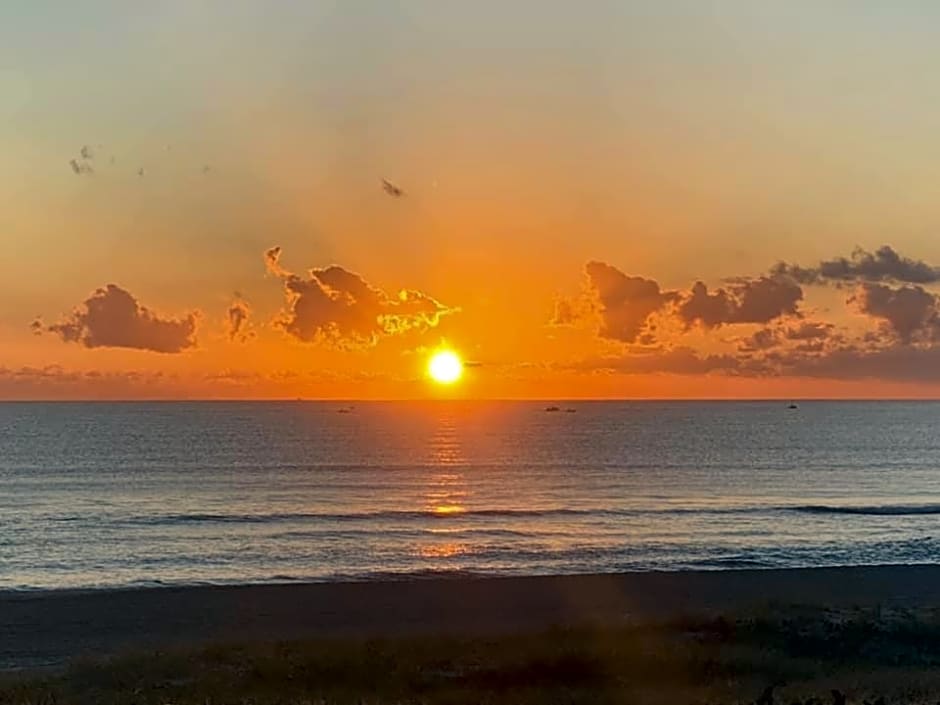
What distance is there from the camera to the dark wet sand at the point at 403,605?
2912 centimetres

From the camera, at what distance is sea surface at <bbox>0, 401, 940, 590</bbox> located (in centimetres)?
4547

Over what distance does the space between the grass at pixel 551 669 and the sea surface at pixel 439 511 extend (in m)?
18.2

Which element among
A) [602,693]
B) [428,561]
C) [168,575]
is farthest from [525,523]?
[602,693]

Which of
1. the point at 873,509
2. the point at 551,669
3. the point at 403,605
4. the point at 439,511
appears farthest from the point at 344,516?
the point at 551,669

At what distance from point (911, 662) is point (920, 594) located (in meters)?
14.5

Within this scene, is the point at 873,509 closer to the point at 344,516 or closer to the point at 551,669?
the point at 344,516

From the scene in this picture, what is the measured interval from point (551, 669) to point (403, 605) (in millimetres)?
13854

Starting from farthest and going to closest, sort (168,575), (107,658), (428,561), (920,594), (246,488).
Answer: (246,488) < (428,561) < (168,575) < (920,594) < (107,658)

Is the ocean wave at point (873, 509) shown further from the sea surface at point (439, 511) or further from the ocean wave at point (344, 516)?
the ocean wave at point (344, 516)

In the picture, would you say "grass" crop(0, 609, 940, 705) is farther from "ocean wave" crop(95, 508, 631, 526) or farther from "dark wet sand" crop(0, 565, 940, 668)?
"ocean wave" crop(95, 508, 631, 526)

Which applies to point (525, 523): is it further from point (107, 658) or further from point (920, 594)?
point (107, 658)

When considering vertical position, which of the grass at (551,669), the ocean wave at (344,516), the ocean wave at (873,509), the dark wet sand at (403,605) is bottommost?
the ocean wave at (873,509)

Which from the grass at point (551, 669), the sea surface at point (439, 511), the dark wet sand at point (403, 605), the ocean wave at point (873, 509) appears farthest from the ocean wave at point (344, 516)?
the grass at point (551, 669)

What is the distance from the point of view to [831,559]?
4631 cm
